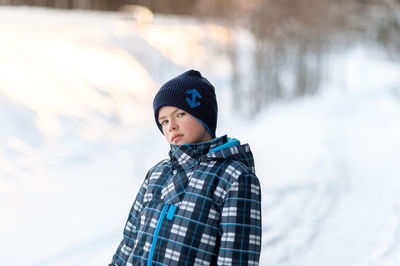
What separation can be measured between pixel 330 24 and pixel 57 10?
9.82 metres

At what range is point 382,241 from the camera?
340cm

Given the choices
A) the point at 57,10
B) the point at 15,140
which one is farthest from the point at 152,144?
the point at 57,10

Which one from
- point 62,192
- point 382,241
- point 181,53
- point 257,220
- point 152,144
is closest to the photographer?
point 257,220

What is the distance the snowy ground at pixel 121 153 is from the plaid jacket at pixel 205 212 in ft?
5.66

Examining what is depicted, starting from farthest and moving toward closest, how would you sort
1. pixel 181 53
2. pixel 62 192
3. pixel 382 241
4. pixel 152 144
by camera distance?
pixel 181 53
pixel 152 144
pixel 62 192
pixel 382 241

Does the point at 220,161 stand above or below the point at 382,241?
above

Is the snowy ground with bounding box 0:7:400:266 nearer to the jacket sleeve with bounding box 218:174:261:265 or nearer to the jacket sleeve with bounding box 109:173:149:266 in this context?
the jacket sleeve with bounding box 109:173:149:266

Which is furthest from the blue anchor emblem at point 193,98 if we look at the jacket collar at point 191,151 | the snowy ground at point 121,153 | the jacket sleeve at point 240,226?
the snowy ground at point 121,153

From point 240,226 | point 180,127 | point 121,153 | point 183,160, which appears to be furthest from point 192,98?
point 121,153

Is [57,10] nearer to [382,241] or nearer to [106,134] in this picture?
[106,134]

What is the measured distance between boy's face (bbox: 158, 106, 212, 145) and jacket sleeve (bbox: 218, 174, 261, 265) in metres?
0.25

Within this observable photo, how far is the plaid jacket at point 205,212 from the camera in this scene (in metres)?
1.47

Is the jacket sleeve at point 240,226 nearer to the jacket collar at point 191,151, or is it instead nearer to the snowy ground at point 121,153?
the jacket collar at point 191,151

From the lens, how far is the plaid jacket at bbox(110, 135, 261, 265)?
1.47 metres
